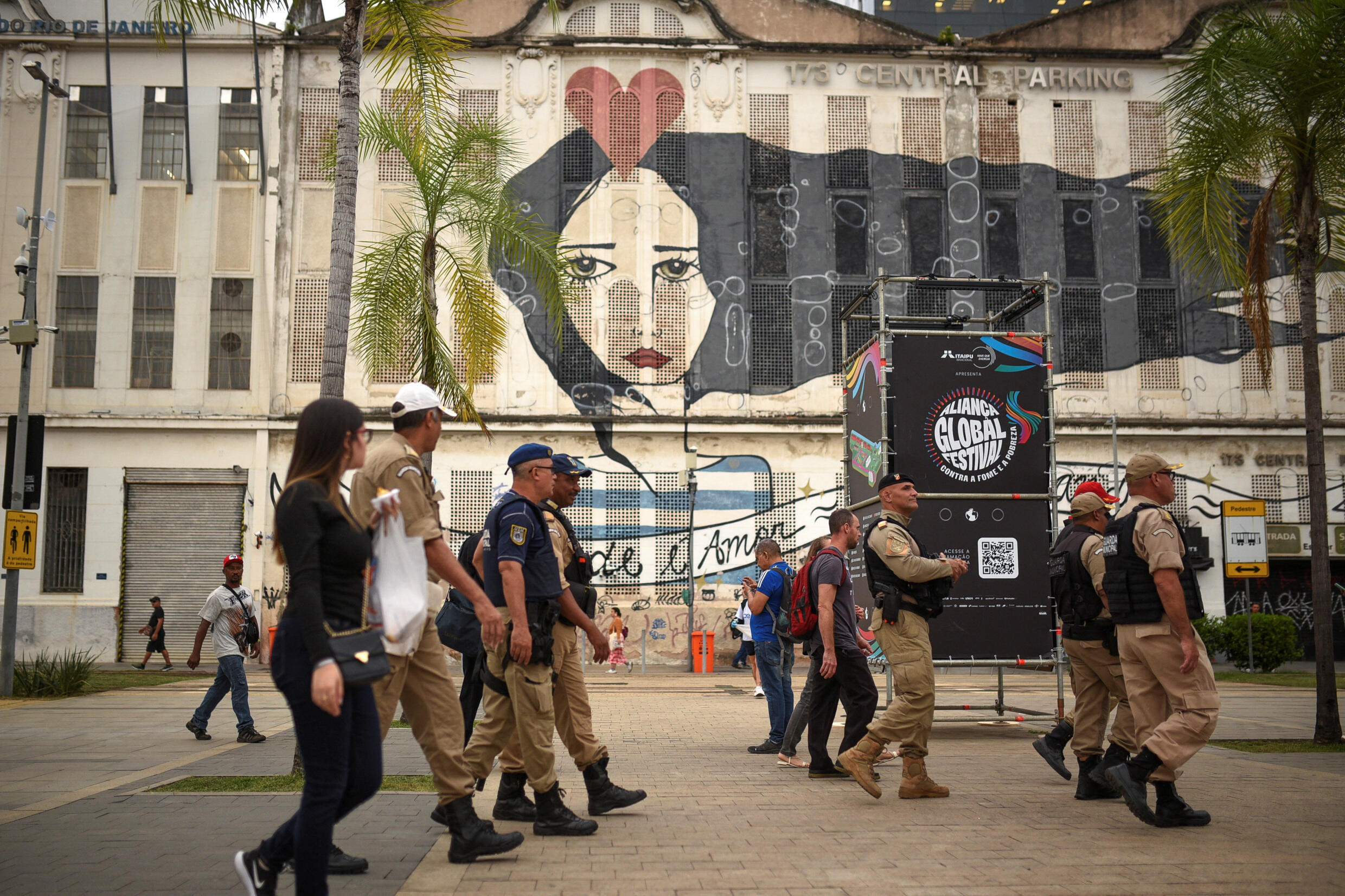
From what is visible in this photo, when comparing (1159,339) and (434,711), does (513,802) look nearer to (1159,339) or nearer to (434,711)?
(434,711)

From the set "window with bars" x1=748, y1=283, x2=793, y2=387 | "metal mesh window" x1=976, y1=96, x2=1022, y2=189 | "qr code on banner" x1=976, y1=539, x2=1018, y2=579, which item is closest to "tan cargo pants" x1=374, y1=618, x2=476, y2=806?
"qr code on banner" x1=976, y1=539, x2=1018, y2=579

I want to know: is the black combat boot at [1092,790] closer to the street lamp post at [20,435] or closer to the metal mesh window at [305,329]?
the street lamp post at [20,435]

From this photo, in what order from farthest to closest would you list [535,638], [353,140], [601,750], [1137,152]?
1. [1137,152]
2. [353,140]
3. [601,750]
4. [535,638]

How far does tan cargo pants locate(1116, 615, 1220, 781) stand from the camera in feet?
20.7

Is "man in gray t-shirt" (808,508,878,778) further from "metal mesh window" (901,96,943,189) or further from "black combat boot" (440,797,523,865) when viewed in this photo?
"metal mesh window" (901,96,943,189)

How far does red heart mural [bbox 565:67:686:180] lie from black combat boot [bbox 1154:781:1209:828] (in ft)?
77.5

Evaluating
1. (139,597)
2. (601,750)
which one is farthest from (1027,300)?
(139,597)

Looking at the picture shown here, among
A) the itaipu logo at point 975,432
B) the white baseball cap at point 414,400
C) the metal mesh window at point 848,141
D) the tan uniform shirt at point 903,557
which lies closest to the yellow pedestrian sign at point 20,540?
the itaipu logo at point 975,432

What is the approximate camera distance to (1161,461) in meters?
7.02

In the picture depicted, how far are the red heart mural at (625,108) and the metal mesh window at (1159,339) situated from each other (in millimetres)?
12799

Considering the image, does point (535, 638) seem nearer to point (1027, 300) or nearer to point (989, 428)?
point (989, 428)

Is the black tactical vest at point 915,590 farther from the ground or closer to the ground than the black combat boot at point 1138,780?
farther from the ground

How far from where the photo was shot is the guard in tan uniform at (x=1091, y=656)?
750cm

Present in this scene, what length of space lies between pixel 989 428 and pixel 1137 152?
20.4 metres
